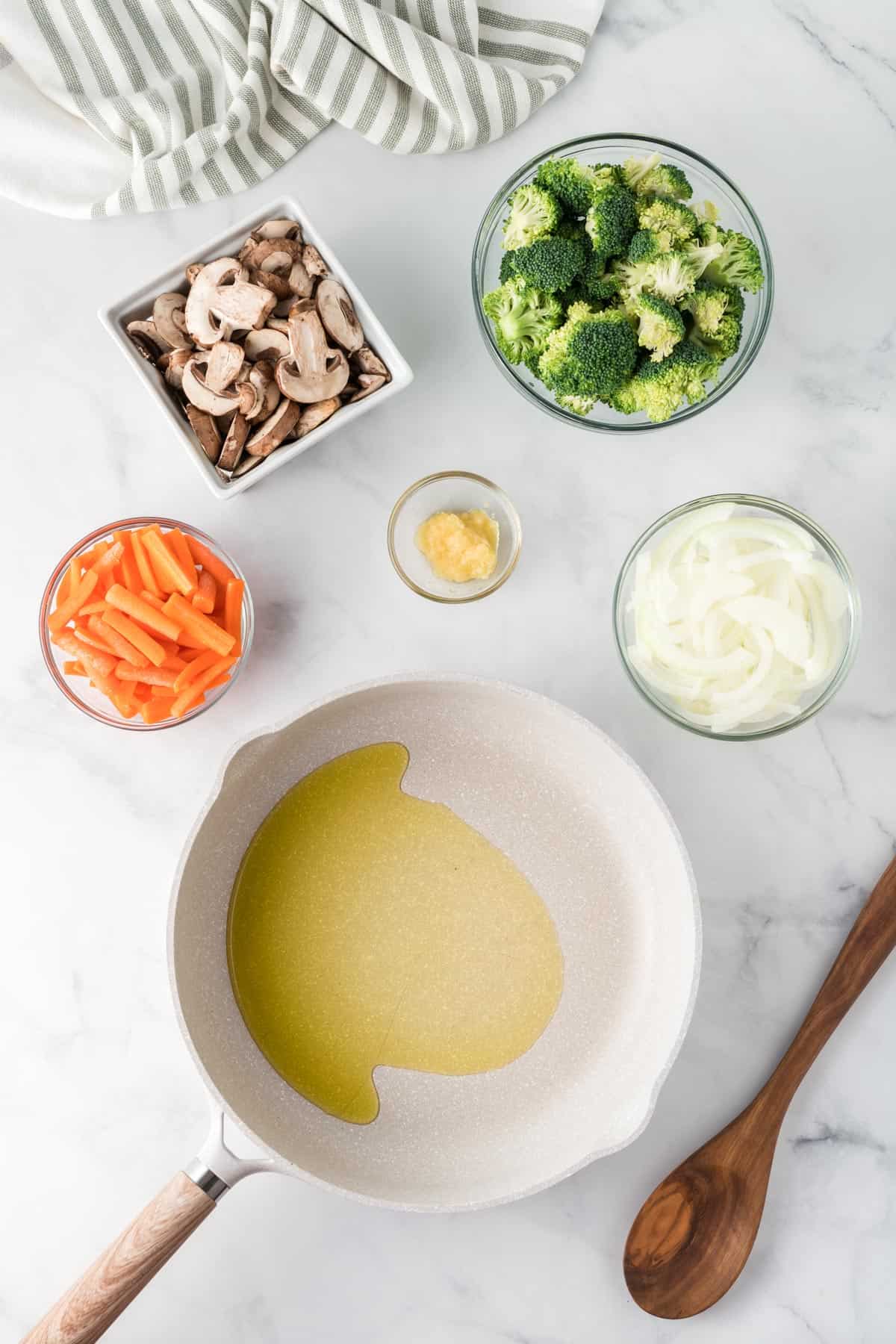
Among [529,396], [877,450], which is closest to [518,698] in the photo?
[529,396]

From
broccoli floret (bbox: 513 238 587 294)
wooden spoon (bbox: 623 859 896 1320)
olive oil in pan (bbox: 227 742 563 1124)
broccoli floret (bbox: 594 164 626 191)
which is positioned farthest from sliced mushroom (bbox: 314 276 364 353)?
wooden spoon (bbox: 623 859 896 1320)

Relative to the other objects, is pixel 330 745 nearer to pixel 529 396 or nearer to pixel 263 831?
pixel 263 831

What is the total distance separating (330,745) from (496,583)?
0.31 meters

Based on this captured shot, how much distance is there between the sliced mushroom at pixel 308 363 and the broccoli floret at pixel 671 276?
1.25 ft

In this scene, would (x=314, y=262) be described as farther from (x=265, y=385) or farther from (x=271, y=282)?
(x=265, y=385)

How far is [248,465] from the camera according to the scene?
119cm

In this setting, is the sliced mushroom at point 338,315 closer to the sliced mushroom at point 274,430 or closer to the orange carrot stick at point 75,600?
the sliced mushroom at point 274,430

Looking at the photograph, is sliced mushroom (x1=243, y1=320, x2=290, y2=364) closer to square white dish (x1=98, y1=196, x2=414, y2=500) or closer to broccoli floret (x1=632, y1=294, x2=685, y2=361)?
square white dish (x1=98, y1=196, x2=414, y2=500)

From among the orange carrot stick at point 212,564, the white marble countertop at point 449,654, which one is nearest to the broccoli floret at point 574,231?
the white marble countertop at point 449,654

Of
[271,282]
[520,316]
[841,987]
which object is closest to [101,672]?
[271,282]

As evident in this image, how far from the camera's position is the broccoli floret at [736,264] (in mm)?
1109

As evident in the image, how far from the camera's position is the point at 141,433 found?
133 cm

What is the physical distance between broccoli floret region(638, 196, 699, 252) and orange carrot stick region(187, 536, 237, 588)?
64 centimetres

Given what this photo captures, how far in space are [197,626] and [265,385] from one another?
30 cm
